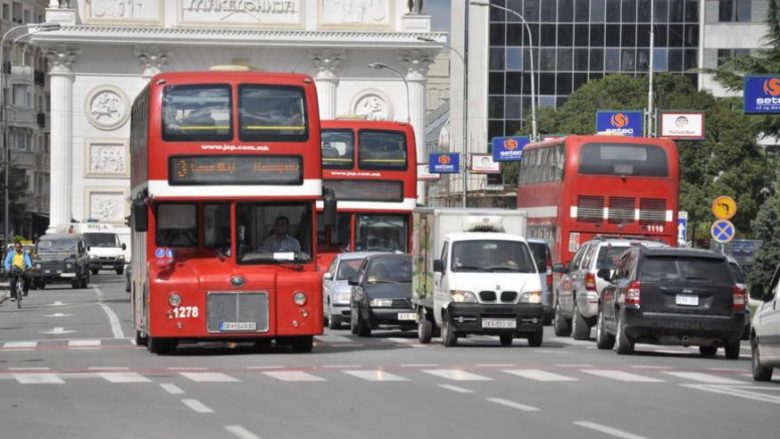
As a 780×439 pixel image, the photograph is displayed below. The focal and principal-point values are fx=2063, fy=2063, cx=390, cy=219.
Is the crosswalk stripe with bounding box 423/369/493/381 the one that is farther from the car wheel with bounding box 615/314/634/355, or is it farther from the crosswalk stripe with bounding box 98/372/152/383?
the car wheel with bounding box 615/314/634/355

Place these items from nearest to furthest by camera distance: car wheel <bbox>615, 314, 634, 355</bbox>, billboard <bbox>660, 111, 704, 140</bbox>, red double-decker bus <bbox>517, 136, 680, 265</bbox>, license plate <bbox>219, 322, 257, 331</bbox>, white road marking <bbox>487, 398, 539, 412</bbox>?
white road marking <bbox>487, 398, 539, 412</bbox> < license plate <bbox>219, 322, 257, 331</bbox> < car wheel <bbox>615, 314, 634, 355</bbox> < red double-decker bus <bbox>517, 136, 680, 265</bbox> < billboard <bbox>660, 111, 704, 140</bbox>

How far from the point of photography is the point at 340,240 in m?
46.2

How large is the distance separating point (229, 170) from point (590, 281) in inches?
351

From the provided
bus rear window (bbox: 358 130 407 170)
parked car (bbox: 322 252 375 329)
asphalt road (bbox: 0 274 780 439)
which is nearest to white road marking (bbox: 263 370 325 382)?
asphalt road (bbox: 0 274 780 439)

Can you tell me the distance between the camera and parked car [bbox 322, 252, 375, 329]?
39156 millimetres

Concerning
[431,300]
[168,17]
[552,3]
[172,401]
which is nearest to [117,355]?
[431,300]

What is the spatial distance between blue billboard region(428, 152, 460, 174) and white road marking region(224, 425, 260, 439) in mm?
72169

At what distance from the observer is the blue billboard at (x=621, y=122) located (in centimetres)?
6775

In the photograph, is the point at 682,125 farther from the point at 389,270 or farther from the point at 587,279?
the point at 587,279

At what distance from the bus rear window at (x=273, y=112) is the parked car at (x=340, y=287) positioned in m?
11.1

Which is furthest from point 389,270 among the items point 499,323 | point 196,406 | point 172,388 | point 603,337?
point 196,406

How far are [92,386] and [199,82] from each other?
744 cm

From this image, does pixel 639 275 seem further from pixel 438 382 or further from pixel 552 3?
pixel 552 3

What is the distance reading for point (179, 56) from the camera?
10438cm
